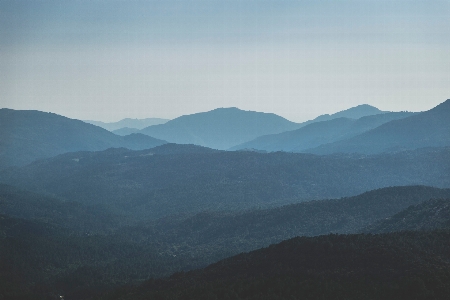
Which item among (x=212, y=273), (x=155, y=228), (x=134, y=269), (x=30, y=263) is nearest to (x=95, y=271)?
(x=134, y=269)

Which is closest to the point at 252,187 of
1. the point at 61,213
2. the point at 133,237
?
the point at 133,237

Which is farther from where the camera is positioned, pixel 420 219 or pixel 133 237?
pixel 133 237

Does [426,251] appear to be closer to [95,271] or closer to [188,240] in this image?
[95,271]

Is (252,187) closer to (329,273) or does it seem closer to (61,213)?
(61,213)

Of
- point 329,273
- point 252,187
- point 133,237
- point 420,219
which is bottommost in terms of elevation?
point 133,237

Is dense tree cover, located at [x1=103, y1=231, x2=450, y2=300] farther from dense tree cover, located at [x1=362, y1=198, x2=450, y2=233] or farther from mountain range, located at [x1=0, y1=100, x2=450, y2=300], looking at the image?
dense tree cover, located at [x1=362, y1=198, x2=450, y2=233]

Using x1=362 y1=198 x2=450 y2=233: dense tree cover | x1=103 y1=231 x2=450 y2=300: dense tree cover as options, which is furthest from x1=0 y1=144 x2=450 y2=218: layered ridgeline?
x1=103 y1=231 x2=450 y2=300: dense tree cover
